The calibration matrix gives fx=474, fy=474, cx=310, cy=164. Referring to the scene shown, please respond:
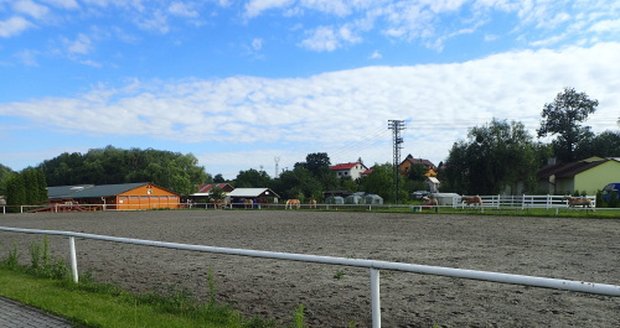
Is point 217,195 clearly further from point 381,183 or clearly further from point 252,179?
point 252,179

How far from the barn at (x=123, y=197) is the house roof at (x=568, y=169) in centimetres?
5495

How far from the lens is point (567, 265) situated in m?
9.62

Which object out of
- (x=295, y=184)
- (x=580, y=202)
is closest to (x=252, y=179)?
(x=295, y=184)

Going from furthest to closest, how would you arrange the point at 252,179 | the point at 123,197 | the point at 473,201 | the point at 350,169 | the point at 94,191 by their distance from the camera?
the point at 350,169 → the point at 252,179 → the point at 94,191 → the point at 123,197 → the point at 473,201

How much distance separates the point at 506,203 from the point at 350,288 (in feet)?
104

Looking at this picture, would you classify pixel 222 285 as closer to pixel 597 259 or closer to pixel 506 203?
pixel 597 259

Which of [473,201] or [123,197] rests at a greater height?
[473,201]

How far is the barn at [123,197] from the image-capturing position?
225ft

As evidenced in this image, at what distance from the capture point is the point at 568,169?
59312mm

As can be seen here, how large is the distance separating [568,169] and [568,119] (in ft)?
60.1

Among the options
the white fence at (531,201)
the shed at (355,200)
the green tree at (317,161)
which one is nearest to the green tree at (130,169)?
the green tree at (317,161)

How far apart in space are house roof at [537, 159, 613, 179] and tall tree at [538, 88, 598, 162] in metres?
8.06

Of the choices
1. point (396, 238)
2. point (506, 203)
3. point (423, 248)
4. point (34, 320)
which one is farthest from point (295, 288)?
point (506, 203)

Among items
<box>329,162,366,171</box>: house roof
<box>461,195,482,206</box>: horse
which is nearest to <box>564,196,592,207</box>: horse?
<box>461,195,482,206</box>: horse
